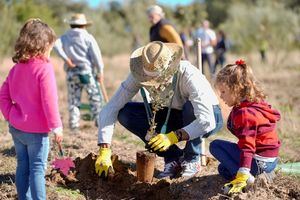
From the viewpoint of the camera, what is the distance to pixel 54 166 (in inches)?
170

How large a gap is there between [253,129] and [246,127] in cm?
5

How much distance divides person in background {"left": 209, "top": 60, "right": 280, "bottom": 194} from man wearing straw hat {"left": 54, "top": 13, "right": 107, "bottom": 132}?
3271 mm

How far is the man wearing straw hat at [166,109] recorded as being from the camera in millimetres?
4133

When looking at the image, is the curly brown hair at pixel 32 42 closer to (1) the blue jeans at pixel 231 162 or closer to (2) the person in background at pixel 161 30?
(1) the blue jeans at pixel 231 162

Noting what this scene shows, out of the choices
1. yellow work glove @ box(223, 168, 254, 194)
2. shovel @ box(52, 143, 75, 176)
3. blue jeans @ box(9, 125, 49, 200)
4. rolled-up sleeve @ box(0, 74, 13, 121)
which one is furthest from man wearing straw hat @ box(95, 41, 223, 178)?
rolled-up sleeve @ box(0, 74, 13, 121)

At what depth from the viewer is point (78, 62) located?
22.9 ft

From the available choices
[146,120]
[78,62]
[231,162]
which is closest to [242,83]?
[231,162]

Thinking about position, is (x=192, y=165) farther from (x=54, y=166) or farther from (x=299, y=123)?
(x=299, y=123)

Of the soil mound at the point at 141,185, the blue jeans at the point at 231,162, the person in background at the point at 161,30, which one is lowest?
the soil mound at the point at 141,185

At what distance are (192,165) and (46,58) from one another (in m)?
1.50

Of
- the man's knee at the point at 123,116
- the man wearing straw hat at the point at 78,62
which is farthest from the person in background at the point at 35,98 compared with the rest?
the man wearing straw hat at the point at 78,62

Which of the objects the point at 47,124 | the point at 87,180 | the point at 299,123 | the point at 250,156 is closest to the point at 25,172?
the point at 47,124

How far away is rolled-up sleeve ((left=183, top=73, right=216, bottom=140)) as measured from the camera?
4.14 metres

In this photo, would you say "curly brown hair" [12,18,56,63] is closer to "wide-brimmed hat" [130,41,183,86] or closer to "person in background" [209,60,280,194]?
"wide-brimmed hat" [130,41,183,86]
